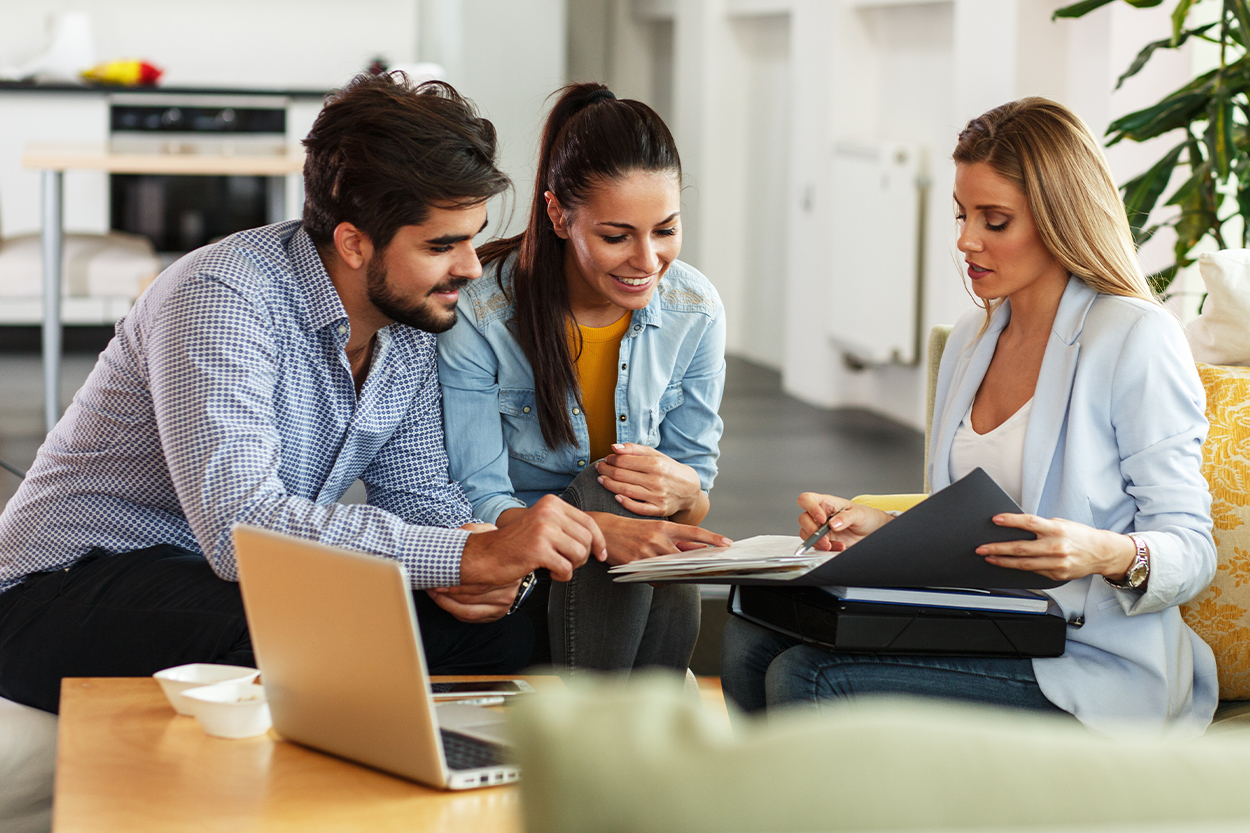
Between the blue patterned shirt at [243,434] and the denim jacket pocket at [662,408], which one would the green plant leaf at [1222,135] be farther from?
the blue patterned shirt at [243,434]

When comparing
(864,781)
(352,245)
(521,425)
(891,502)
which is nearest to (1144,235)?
(891,502)

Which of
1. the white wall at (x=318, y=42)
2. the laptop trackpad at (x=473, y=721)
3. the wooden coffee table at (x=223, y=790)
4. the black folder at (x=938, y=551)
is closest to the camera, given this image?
the wooden coffee table at (x=223, y=790)

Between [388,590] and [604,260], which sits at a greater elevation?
[604,260]

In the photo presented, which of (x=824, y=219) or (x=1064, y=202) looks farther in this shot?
(x=824, y=219)

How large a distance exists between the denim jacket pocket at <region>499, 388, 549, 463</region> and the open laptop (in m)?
0.74

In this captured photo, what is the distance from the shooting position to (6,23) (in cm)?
673

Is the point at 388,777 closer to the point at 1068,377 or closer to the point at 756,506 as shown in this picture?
the point at 1068,377

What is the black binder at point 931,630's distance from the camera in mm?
1436

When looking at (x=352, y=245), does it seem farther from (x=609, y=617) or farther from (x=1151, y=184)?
(x=1151, y=184)

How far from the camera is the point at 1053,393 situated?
1.55 metres

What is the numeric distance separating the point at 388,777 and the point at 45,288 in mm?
3516

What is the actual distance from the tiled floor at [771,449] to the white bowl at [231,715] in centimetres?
253

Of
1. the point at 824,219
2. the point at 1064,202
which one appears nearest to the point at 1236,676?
the point at 1064,202

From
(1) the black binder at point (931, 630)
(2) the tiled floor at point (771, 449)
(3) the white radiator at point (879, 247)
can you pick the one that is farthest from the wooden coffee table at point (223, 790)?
(3) the white radiator at point (879, 247)
